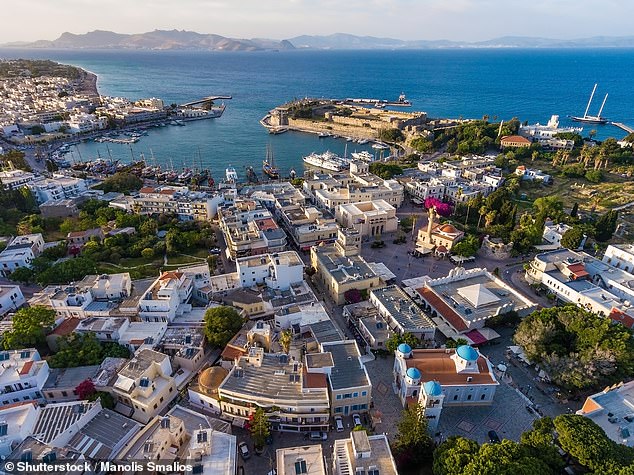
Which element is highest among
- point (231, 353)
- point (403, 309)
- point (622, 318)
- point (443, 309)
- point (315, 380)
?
point (315, 380)

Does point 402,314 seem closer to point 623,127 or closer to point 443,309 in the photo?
point 443,309

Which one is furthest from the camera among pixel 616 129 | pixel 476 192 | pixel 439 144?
pixel 616 129

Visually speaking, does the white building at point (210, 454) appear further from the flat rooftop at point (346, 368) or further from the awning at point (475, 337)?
the awning at point (475, 337)

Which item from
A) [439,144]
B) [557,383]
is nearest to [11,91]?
[439,144]

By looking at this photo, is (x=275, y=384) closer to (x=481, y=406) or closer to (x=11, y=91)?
(x=481, y=406)

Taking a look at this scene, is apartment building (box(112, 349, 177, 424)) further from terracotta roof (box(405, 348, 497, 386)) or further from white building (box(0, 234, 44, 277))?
white building (box(0, 234, 44, 277))

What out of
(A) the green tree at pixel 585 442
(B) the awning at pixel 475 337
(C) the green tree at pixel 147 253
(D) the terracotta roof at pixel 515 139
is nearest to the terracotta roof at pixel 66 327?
(C) the green tree at pixel 147 253

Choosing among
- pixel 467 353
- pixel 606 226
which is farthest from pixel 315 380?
pixel 606 226

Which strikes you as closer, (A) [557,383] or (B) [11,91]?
(A) [557,383]
